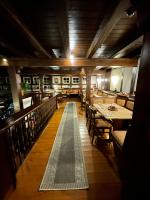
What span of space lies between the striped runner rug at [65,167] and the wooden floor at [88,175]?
0.08 metres

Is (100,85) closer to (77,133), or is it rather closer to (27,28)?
(77,133)

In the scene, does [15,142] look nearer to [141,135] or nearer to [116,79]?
[141,135]

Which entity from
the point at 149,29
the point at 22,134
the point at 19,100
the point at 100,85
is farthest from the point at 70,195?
the point at 100,85

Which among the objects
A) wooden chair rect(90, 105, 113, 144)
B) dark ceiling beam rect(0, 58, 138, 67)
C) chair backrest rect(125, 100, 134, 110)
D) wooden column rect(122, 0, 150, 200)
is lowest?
wooden chair rect(90, 105, 113, 144)

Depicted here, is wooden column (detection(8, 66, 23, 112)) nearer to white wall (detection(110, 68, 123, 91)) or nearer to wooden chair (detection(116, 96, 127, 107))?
wooden chair (detection(116, 96, 127, 107))

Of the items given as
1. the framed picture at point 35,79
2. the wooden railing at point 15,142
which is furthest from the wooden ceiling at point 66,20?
the framed picture at point 35,79

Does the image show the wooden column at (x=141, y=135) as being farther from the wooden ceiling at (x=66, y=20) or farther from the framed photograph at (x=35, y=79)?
the framed photograph at (x=35, y=79)

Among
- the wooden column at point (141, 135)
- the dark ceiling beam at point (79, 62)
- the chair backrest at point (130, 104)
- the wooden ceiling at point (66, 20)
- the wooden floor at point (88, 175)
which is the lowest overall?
the wooden floor at point (88, 175)

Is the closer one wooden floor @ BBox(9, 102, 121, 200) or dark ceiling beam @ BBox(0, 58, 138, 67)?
wooden floor @ BBox(9, 102, 121, 200)

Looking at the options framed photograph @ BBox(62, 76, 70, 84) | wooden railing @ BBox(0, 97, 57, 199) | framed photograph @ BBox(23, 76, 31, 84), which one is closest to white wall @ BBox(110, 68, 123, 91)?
framed photograph @ BBox(62, 76, 70, 84)

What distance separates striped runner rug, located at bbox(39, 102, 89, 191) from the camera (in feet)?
5.78

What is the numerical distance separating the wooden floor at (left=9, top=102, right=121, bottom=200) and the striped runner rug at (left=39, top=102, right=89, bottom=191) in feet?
0.27

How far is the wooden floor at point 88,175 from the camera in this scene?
1.60 meters

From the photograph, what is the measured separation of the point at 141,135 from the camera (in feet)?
2.91
